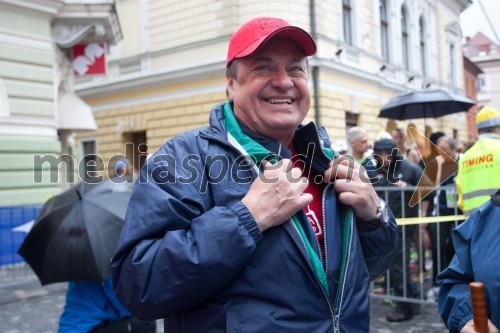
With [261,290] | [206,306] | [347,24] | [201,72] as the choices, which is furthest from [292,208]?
[347,24]

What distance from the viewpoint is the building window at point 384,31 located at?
2008 centimetres

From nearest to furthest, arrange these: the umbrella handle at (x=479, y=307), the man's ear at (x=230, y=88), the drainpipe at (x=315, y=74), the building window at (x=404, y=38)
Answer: the umbrella handle at (x=479, y=307), the man's ear at (x=230, y=88), the drainpipe at (x=315, y=74), the building window at (x=404, y=38)

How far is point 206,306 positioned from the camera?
147 cm

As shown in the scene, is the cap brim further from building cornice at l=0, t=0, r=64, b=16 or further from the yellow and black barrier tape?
building cornice at l=0, t=0, r=64, b=16

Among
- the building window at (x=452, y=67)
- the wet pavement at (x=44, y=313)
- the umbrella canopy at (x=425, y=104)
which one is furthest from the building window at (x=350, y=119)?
the building window at (x=452, y=67)

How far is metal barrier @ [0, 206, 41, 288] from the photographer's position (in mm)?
7339

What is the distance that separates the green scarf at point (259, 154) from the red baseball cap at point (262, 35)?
222 millimetres

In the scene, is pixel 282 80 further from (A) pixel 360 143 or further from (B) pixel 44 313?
(B) pixel 44 313

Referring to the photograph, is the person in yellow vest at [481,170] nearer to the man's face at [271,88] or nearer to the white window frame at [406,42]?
the man's face at [271,88]

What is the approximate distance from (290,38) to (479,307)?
3.55 ft

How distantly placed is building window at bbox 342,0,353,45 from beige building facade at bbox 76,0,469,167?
0.03 metres

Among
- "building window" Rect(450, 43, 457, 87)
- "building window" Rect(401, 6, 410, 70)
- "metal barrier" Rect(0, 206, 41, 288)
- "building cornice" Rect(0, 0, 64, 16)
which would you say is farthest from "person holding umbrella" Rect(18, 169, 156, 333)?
"building window" Rect(450, 43, 457, 87)

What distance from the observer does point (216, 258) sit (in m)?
1.37

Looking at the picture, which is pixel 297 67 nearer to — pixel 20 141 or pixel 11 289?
pixel 11 289
